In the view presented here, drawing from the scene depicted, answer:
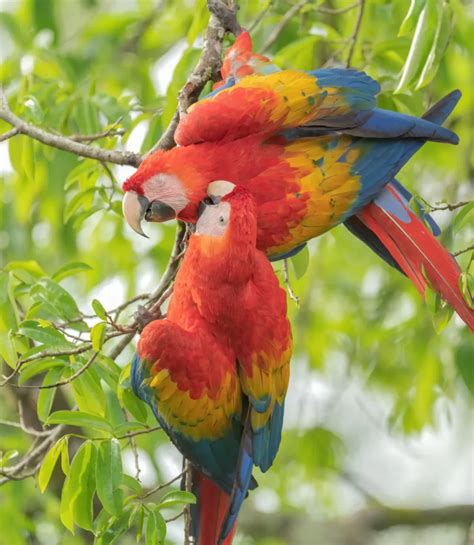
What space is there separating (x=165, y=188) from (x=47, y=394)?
420 millimetres

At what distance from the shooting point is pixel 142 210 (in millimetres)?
1888

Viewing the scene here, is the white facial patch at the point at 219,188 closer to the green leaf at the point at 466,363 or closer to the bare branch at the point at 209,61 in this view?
the bare branch at the point at 209,61

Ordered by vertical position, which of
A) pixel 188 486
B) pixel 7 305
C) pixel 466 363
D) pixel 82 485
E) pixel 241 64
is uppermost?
pixel 241 64

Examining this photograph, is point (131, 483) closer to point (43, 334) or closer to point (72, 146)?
point (43, 334)

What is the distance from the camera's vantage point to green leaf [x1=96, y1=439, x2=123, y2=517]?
170 cm

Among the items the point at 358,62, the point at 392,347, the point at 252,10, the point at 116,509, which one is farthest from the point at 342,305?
the point at 116,509

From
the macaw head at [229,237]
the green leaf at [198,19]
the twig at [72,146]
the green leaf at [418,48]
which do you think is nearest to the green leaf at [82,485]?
the macaw head at [229,237]

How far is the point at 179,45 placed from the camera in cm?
392

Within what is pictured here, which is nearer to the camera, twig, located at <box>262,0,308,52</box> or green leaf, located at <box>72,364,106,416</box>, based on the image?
green leaf, located at <box>72,364,106,416</box>

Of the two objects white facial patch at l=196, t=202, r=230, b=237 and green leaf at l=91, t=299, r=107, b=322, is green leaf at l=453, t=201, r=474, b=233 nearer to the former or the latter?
white facial patch at l=196, t=202, r=230, b=237

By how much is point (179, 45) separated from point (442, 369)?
5.08ft

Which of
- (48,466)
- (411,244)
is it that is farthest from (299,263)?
(48,466)

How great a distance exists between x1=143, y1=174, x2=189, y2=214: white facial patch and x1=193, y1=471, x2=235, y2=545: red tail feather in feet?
1.71

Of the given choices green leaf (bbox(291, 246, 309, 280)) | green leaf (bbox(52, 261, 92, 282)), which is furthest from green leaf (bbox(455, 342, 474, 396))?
green leaf (bbox(52, 261, 92, 282))
